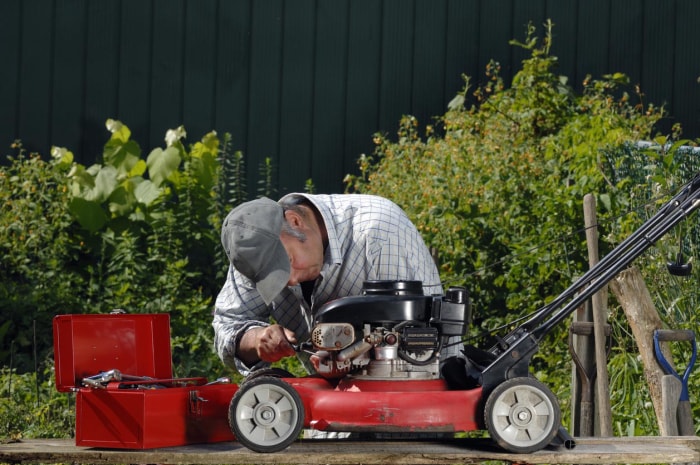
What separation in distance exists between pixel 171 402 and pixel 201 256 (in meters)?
4.72

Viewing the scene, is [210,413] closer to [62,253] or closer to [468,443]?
[468,443]

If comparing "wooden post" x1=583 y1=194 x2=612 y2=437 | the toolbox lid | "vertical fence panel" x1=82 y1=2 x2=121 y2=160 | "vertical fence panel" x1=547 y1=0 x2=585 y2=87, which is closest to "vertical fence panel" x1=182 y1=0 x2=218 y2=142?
"vertical fence panel" x1=82 y1=2 x2=121 y2=160

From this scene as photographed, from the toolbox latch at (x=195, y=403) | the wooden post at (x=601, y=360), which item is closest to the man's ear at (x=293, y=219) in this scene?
the toolbox latch at (x=195, y=403)

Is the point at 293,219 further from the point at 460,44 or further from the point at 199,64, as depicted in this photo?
the point at 460,44

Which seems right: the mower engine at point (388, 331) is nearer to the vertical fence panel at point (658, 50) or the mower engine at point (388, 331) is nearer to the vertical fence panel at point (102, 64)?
the vertical fence panel at point (102, 64)

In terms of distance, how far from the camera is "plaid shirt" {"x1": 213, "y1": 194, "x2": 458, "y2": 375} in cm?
347

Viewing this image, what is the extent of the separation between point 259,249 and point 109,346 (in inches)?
18.6

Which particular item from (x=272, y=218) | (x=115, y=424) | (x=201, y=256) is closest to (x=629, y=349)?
(x=201, y=256)

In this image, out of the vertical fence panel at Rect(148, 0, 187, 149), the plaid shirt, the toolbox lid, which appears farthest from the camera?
the vertical fence panel at Rect(148, 0, 187, 149)

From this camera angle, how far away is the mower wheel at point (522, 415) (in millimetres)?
2729

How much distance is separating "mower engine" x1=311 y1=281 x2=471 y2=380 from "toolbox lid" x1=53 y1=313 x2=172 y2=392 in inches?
19.0

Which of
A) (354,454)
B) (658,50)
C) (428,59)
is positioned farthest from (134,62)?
(354,454)

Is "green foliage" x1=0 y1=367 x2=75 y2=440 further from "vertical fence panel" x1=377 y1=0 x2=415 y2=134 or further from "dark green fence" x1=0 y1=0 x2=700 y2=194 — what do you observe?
"vertical fence panel" x1=377 y1=0 x2=415 y2=134

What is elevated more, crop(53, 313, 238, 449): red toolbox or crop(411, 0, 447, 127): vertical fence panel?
crop(411, 0, 447, 127): vertical fence panel
